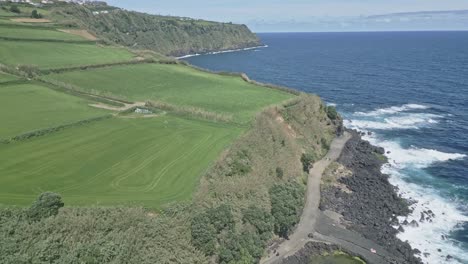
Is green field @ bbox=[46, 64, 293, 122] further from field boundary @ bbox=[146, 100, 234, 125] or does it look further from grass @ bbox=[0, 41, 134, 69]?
grass @ bbox=[0, 41, 134, 69]

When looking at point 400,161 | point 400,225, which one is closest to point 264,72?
point 400,161

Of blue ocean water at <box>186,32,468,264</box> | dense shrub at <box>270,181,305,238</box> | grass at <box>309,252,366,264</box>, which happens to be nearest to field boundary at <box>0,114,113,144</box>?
dense shrub at <box>270,181,305,238</box>

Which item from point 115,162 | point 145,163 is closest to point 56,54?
point 115,162

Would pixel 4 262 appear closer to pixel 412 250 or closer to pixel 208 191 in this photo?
pixel 208 191

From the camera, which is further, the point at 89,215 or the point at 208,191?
the point at 208,191

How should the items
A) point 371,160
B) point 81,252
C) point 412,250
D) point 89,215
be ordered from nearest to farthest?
point 81,252, point 89,215, point 412,250, point 371,160

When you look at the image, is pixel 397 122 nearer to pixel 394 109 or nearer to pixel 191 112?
pixel 394 109

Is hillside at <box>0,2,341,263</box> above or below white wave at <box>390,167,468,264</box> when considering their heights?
above

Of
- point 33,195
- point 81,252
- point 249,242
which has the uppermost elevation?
point 33,195
